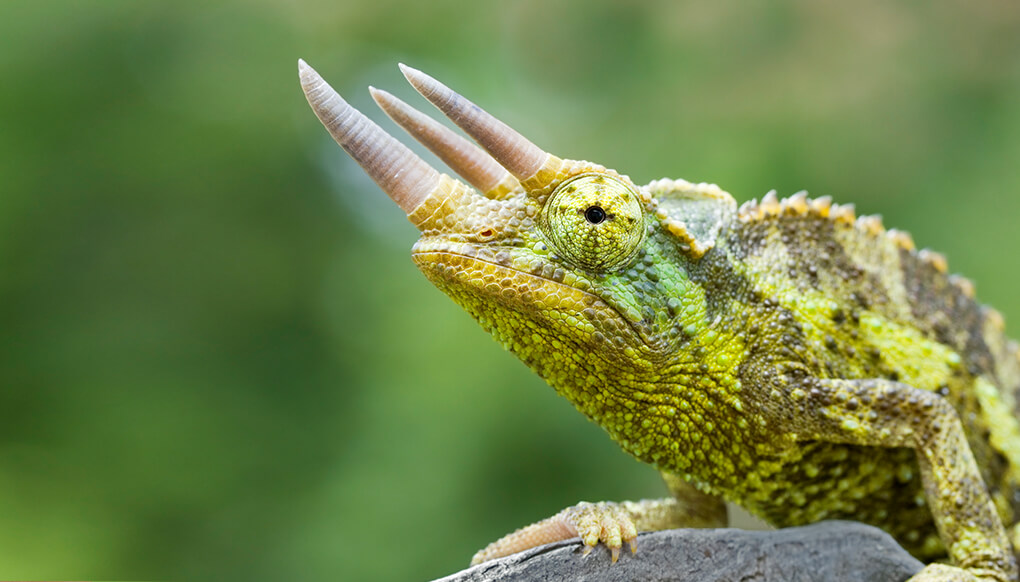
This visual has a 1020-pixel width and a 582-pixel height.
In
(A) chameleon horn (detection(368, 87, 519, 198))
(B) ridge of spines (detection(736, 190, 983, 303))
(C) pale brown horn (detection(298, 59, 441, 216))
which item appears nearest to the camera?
(C) pale brown horn (detection(298, 59, 441, 216))

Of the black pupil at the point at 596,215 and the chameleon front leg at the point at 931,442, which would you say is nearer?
the black pupil at the point at 596,215

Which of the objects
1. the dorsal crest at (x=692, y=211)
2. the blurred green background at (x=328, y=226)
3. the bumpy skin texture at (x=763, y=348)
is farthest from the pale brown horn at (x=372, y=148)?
the blurred green background at (x=328, y=226)

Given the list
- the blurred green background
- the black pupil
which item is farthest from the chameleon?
the blurred green background

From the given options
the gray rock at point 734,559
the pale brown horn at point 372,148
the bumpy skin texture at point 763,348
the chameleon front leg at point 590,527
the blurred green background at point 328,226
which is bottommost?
the gray rock at point 734,559

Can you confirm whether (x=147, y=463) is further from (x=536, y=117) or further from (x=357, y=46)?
(x=536, y=117)

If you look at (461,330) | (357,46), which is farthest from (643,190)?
(357,46)

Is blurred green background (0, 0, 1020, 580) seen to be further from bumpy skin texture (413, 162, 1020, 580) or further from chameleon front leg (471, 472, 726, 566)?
bumpy skin texture (413, 162, 1020, 580)

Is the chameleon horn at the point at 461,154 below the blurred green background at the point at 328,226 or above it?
below

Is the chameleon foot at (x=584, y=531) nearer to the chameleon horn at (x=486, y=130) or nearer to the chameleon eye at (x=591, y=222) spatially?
the chameleon eye at (x=591, y=222)
